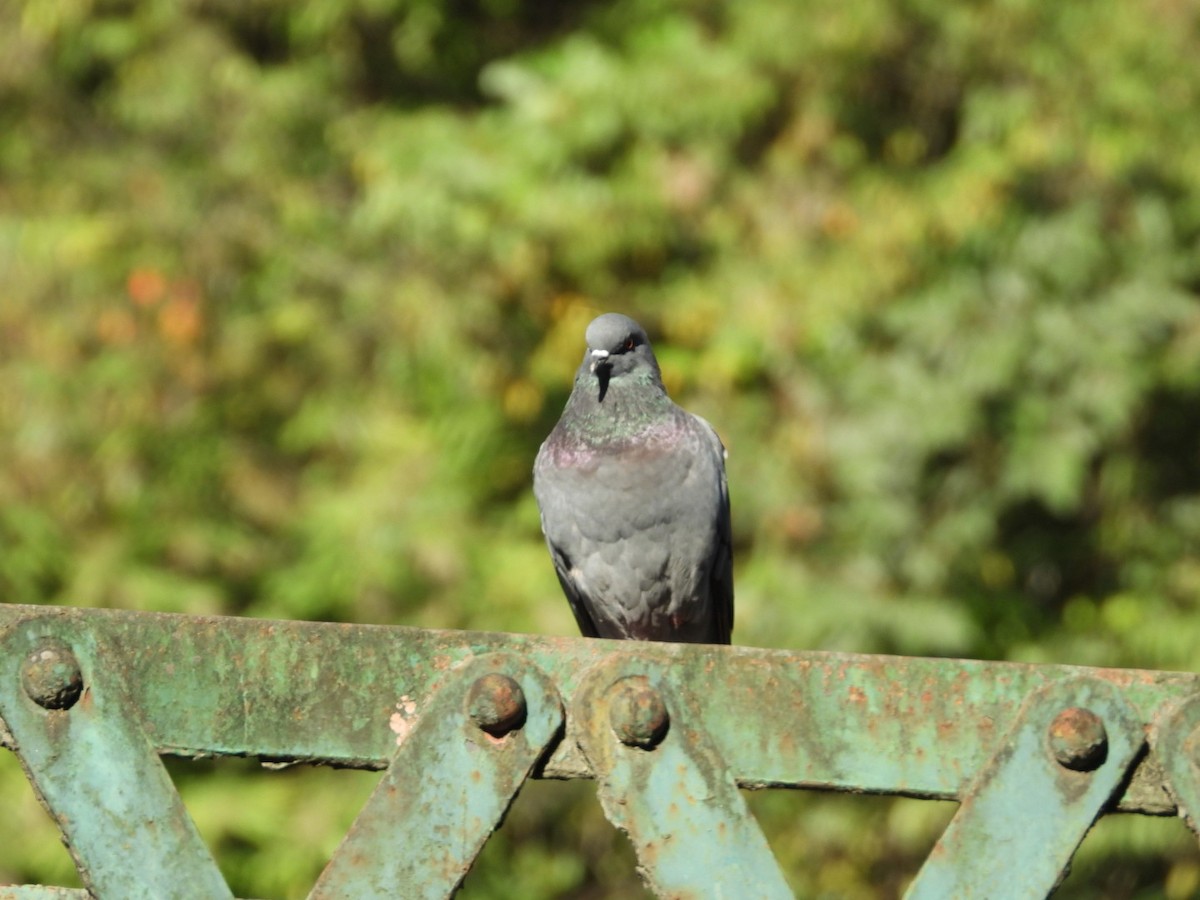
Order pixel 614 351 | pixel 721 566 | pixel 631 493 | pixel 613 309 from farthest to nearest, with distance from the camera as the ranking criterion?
pixel 613 309
pixel 721 566
pixel 614 351
pixel 631 493

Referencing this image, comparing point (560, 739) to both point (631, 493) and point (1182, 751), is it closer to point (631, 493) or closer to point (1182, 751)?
point (1182, 751)

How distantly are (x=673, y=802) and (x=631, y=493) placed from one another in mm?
1901

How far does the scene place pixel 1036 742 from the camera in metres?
1.54

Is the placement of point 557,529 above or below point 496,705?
below

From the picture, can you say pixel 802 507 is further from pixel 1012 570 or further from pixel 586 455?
pixel 586 455

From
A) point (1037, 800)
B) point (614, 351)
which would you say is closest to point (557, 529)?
point (614, 351)

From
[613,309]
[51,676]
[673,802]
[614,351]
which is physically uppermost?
[51,676]

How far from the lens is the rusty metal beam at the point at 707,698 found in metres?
1.55

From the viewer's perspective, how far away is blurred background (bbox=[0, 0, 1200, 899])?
5.48m

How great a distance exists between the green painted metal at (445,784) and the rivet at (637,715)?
60 millimetres

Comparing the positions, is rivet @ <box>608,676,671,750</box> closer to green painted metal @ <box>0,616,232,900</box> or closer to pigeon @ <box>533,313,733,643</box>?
green painted metal @ <box>0,616,232,900</box>

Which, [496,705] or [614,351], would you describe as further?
[614,351]

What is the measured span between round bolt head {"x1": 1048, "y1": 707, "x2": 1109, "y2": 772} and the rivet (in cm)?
38

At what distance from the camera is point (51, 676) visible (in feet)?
5.03
